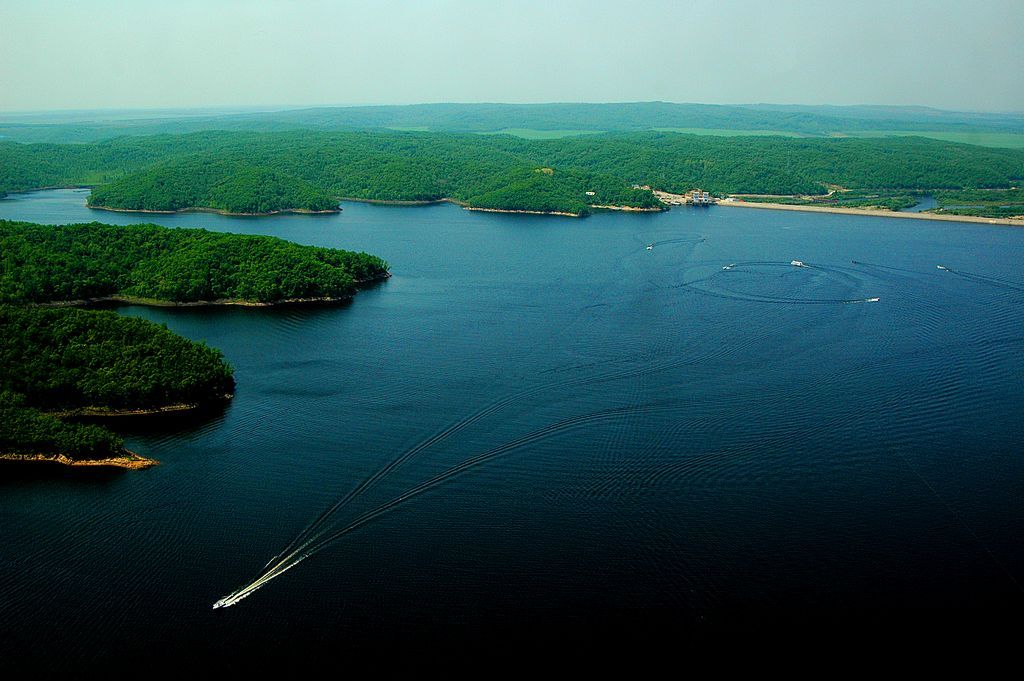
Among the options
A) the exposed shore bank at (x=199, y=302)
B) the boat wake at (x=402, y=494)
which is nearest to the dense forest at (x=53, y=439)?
the boat wake at (x=402, y=494)

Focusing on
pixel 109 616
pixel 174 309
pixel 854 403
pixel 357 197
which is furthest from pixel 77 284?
pixel 357 197

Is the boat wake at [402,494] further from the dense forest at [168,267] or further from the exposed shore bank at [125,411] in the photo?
the dense forest at [168,267]

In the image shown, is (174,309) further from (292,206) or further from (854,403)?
(292,206)

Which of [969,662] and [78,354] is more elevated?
[78,354]

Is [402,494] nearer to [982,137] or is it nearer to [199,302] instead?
[199,302]

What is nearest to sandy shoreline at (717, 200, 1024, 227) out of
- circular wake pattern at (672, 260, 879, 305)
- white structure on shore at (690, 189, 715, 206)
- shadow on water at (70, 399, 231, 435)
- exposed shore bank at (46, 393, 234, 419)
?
white structure on shore at (690, 189, 715, 206)

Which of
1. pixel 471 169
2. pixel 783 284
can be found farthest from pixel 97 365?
pixel 471 169
